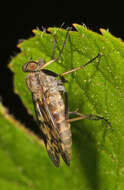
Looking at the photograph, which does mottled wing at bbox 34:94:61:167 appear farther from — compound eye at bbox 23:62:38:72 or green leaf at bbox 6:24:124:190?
compound eye at bbox 23:62:38:72

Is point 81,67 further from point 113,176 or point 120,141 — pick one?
point 113,176

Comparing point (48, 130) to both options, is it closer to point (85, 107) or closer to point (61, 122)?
point (61, 122)

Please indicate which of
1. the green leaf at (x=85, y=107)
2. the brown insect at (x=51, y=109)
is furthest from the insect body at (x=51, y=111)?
the green leaf at (x=85, y=107)

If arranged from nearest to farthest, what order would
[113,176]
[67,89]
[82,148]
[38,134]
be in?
[113,176], [67,89], [82,148], [38,134]

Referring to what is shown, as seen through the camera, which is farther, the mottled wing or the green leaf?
the mottled wing

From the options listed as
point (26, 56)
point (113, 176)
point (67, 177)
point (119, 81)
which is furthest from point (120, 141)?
point (26, 56)

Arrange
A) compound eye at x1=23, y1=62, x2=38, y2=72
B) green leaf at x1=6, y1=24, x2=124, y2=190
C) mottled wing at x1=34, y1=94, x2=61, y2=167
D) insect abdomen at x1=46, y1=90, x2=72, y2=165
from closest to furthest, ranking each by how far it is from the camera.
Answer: green leaf at x1=6, y1=24, x2=124, y2=190 < insect abdomen at x1=46, y1=90, x2=72, y2=165 < mottled wing at x1=34, y1=94, x2=61, y2=167 < compound eye at x1=23, y1=62, x2=38, y2=72

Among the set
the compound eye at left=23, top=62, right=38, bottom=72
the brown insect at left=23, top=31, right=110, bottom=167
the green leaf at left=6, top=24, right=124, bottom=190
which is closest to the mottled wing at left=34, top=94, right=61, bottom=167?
the brown insect at left=23, top=31, right=110, bottom=167

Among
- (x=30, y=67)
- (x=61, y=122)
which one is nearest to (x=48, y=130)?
(x=61, y=122)
